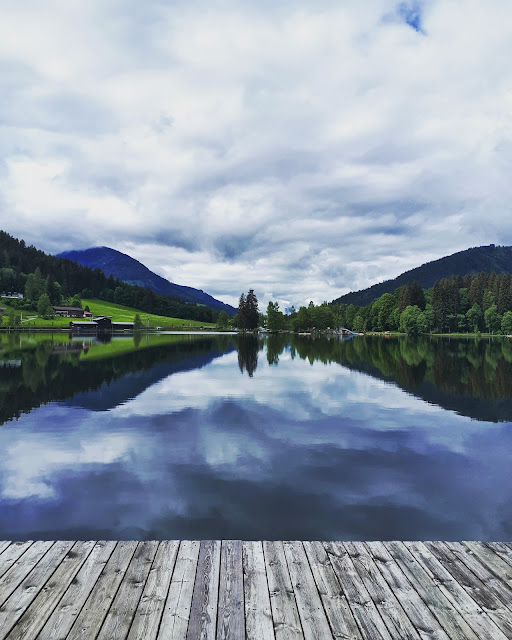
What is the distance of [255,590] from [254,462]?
9772 millimetres

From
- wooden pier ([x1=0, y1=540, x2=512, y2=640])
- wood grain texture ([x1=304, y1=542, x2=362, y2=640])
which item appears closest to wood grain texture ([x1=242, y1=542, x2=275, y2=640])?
wooden pier ([x1=0, y1=540, x2=512, y2=640])

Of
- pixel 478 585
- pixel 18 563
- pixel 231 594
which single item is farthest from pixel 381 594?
pixel 18 563

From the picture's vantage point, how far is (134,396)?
98.3ft

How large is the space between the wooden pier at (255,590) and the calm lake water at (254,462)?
2881 mm

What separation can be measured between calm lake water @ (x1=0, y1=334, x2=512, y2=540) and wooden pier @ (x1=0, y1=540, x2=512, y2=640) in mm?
2881

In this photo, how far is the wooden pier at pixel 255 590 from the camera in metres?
5.74

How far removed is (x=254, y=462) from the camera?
16.3 m

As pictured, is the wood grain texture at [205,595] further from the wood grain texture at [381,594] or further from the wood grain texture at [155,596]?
the wood grain texture at [381,594]

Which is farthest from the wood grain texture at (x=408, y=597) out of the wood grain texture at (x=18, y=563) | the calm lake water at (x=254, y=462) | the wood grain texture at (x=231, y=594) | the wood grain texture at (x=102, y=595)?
the wood grain texture at (x=18, y=563)

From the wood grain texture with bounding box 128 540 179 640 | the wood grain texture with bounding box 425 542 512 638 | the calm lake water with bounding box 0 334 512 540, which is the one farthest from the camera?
the calm lake water with bounding box 0 334 512 540

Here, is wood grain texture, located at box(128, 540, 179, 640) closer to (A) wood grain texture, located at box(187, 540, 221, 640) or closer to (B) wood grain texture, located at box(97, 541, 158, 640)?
(B) wood grain texture, located at box(97, 541, 158, 640)

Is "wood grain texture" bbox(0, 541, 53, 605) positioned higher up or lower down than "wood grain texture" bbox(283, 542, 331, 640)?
lower down

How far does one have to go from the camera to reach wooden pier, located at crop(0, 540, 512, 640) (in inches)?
226

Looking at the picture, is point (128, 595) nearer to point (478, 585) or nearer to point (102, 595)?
point (102, 595)
